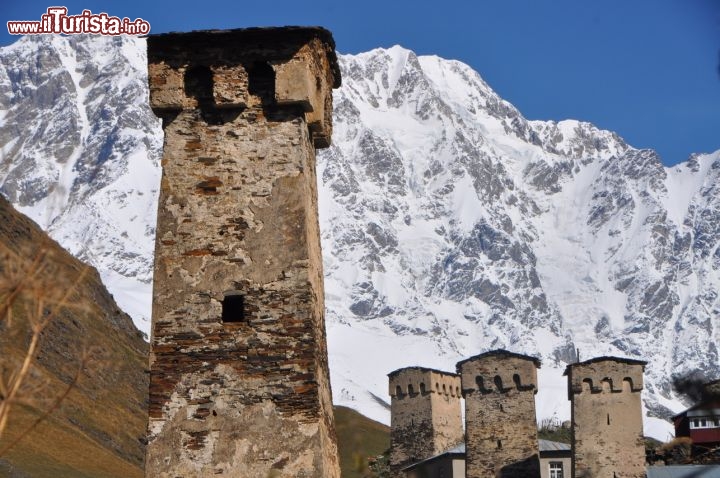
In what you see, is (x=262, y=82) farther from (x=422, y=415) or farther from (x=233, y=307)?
(x=422, y=415)

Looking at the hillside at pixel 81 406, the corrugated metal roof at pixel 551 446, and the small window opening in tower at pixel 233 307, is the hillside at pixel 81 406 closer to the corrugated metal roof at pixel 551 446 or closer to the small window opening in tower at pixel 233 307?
the corrugated metal roof at pixel 551 446

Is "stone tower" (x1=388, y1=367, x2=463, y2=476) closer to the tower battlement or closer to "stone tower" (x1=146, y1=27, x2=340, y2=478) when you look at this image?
the tower battlement

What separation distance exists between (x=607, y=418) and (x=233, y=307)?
39.0m

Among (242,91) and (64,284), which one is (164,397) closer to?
(242,91)

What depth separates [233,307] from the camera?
16.4 m

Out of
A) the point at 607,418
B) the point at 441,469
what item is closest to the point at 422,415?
the point at 441,469

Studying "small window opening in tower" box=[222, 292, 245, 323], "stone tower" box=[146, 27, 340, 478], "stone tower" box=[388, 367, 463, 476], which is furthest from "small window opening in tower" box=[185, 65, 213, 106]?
"stone tower" box=[388, 367, 463, 476]

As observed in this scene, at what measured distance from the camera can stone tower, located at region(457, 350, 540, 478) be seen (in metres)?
58.1

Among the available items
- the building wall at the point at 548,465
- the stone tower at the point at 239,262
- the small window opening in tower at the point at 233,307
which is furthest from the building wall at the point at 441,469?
the small window opening in tower at the point at 233,307

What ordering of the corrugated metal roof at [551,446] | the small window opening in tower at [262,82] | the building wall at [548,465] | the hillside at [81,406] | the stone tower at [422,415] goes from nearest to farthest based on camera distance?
the small window opening in tower at [262,82]
the building wall at [548,465]
the corrugated metal roof at [551,446]
the stone tower at [422,415]
the hillside at [81,406]

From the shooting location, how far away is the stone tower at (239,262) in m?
15.7

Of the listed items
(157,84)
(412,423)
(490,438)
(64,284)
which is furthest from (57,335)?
(64,284)

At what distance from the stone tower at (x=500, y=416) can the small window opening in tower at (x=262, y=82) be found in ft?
139

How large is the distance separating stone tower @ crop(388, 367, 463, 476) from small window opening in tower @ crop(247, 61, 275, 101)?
55327 mm
